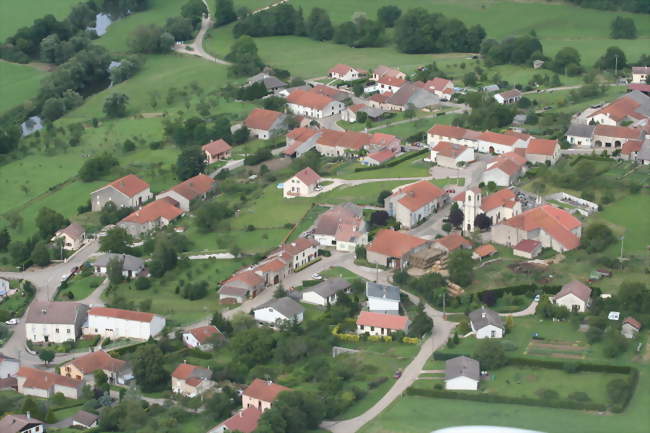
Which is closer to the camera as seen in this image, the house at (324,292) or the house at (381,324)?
the house at (381,324)

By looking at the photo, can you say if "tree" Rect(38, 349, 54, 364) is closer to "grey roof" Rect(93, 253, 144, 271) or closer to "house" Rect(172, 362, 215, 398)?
"house" Rect(172, 362, 215, 398)

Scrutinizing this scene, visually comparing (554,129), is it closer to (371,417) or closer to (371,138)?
(371,138)

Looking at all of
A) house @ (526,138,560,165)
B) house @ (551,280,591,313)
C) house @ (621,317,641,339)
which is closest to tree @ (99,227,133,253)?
house @ (551,280,591,313)

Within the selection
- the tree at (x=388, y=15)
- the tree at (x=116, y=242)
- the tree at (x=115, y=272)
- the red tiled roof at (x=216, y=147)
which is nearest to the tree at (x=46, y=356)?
the tree at (x=115, y=272)

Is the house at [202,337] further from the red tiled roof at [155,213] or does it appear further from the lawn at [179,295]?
the red tiled roof at [155,213]

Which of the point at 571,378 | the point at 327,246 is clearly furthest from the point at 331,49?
the point at 571,378

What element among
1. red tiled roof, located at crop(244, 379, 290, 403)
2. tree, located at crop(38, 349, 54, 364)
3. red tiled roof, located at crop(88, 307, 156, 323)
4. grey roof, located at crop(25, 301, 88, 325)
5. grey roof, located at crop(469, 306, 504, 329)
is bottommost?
tree, located at crop(38, 349, 54, 364)
